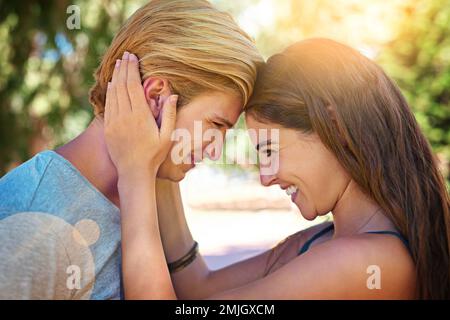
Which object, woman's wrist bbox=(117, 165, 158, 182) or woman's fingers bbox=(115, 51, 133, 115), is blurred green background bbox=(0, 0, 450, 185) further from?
woman's wrist bbox=(117, 165, 158, 182)

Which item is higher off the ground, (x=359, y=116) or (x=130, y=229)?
(x=359, y=116)

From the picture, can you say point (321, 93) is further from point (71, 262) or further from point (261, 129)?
point (71, 262)

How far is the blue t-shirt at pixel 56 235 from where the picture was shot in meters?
1.69

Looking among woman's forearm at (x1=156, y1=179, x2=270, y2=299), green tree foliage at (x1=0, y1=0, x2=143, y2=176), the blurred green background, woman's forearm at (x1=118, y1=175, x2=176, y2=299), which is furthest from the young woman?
green tree foliage at (x1=0, y1=0, x2=143, y2=176)

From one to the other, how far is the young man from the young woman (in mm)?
84

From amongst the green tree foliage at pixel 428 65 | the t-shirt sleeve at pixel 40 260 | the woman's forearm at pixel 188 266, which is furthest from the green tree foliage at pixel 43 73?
the t-shirt sleeve at pixel 40 260

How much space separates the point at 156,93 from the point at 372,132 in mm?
696

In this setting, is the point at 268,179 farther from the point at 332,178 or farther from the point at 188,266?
the point at 188,266

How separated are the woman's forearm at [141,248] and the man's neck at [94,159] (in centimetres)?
19

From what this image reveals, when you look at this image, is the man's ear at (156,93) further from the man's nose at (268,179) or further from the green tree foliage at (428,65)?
the green tree foliage at (428,65)

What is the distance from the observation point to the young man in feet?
5.82
